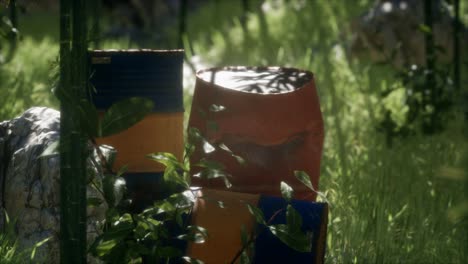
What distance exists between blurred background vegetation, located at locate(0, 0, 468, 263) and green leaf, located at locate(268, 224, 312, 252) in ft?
1.17

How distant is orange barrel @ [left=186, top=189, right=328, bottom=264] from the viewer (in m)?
1.96

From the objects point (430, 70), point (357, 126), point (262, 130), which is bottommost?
point (357, 126)

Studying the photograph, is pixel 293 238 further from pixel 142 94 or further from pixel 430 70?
pixel 430 70

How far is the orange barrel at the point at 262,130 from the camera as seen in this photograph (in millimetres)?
2184

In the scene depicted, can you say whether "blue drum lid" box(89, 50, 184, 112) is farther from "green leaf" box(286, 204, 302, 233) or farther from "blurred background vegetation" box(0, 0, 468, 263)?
"green leaf" box(286, 204, 302, 233)

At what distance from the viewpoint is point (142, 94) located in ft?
6.88

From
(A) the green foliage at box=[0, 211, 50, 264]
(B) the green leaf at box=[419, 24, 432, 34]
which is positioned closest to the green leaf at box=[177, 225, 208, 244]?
(A) the green foliage at box=[0, 211, 50, 264]

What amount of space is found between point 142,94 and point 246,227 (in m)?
0.47

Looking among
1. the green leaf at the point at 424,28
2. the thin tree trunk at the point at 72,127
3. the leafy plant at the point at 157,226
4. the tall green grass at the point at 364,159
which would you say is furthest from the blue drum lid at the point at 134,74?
the green leaf at the point at 424,28

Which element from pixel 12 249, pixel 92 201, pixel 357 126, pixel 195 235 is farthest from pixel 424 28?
pixel 12 249

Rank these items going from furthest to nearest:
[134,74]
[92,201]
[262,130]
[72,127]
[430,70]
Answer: [430,70]
[262,130]
[134,74]
[92,201]
[72,127]

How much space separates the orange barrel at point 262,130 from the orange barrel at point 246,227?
22cm

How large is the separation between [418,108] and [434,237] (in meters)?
1.10

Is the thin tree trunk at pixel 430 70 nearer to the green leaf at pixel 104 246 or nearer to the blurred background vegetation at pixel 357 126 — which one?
the blurred background vegetation at pixel 357 126
